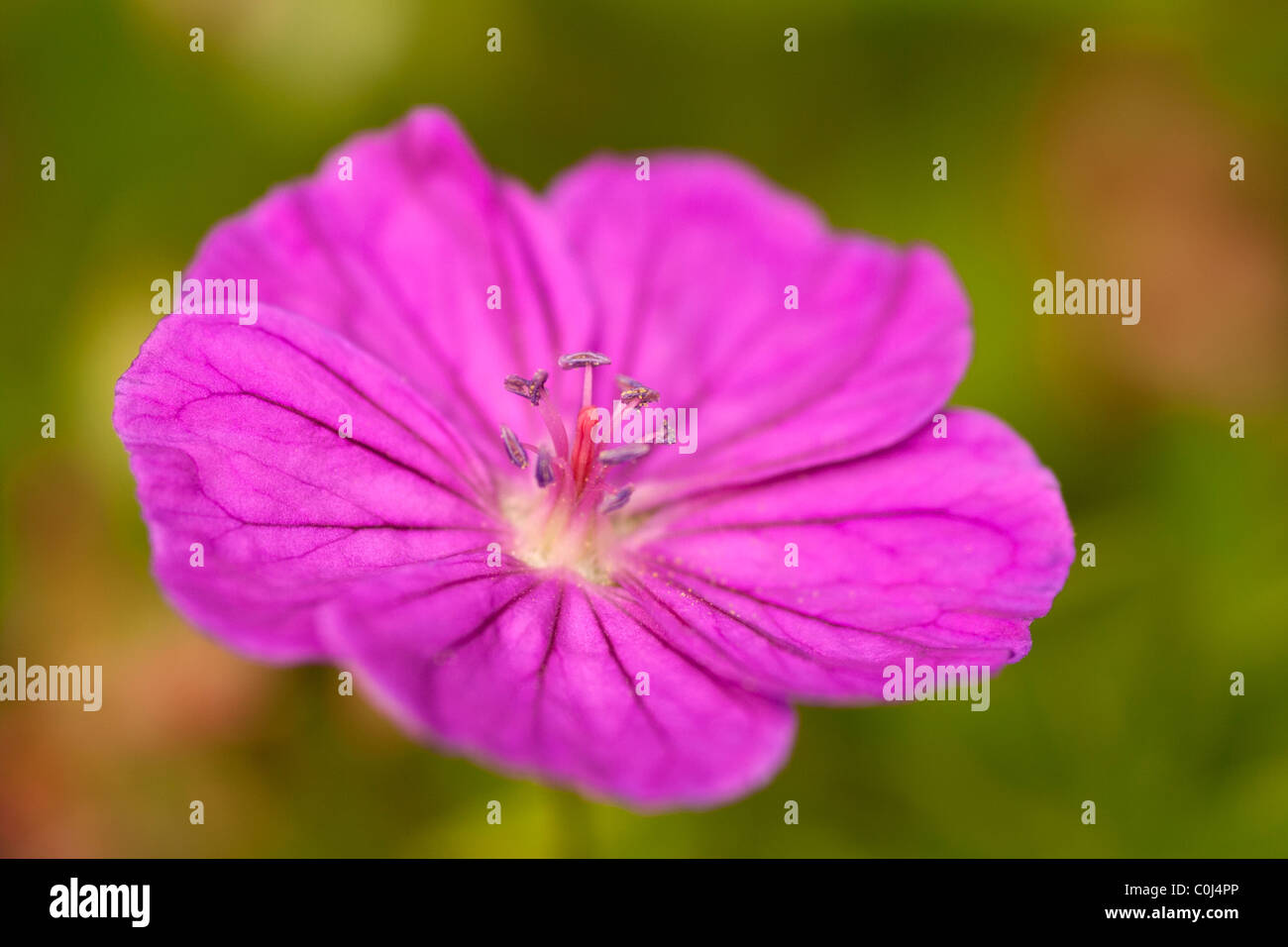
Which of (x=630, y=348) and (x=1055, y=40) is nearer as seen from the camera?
(x=630, y=348)

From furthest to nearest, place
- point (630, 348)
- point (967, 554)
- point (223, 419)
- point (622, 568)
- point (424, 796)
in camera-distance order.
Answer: point (424, 796) → point (630, 348) → point (622, 568) → point (967, 554) → point (223, 419)

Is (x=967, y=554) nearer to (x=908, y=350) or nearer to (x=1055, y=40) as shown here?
(x=908, y=350)

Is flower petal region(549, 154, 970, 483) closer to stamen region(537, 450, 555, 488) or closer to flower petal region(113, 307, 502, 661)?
stamen region(537, 450, 555, 488)

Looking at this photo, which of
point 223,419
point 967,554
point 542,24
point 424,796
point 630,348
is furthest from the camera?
point 542,24

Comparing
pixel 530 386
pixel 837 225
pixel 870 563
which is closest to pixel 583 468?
pixel 530 386

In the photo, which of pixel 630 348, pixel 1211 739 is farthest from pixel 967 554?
pixel 1211 739

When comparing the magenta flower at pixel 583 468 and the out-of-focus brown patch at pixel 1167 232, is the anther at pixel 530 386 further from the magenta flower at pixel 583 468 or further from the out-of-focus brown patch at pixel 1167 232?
the out-of-focus brown patch at pixel 1167 232

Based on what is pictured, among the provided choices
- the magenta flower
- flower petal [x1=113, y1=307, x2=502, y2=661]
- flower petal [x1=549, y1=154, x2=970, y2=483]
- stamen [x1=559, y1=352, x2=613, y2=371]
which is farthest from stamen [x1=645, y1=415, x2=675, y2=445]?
flower petal [x1=113, y1=307, x2=502, y2=661]

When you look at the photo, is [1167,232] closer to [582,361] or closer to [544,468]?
[582,361]

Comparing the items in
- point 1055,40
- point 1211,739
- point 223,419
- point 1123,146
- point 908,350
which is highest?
point 1055,40
